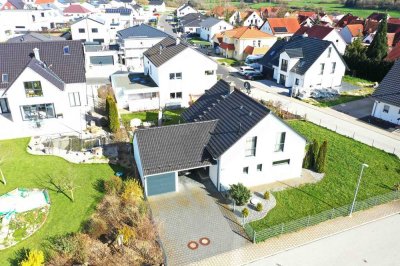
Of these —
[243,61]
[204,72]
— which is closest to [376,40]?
[243,61]

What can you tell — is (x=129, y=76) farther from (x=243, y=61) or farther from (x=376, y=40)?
(x=376, y=40)

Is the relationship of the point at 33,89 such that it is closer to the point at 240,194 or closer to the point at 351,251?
the point at 240,194

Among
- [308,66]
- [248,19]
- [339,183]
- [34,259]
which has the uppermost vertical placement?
[248,19]

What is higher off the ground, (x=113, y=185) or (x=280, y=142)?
(x=280, y=142)

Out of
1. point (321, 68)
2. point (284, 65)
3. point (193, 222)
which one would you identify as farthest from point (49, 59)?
point (321, 68)

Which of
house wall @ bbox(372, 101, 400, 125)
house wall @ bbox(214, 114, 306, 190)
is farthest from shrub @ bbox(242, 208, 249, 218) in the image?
house wall @ bbox(372, 101, 400, 125)

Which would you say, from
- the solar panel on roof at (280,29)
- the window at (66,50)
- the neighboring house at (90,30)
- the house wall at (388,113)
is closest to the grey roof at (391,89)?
the house wall at (388,113)
